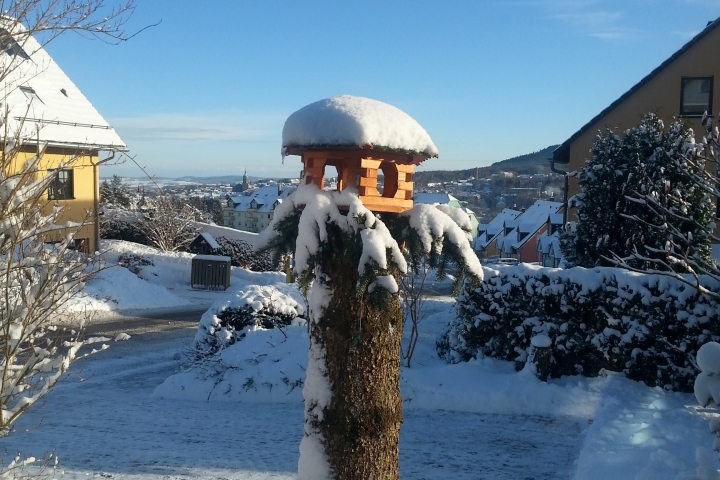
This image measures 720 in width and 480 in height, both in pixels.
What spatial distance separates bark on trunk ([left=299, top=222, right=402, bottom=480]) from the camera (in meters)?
3.49

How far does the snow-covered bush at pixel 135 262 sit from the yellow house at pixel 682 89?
54.4 feet

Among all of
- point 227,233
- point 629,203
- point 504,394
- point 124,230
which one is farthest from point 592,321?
point 124,230

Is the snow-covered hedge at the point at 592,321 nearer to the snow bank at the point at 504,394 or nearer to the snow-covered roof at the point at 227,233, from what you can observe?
the snow bank at the point at 504,394

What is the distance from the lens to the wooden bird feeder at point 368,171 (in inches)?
139

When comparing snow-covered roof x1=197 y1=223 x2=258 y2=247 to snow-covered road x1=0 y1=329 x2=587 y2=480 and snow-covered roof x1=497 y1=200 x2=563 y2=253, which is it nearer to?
snow-covered road x1=0 y1=329 x2=587 y2=480

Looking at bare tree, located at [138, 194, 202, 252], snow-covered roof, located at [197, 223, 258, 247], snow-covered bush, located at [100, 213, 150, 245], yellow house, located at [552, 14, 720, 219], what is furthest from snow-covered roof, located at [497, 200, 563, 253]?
yellow house, located at [552, 14, 720, 219]

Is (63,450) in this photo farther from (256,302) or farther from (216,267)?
(216,267)

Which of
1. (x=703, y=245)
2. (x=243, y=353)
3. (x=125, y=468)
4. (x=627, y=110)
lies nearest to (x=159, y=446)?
(x=125, y=468)

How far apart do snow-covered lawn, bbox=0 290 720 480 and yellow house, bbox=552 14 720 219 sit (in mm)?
10583

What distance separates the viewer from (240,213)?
8331cm

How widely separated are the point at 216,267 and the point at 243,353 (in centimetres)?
1360

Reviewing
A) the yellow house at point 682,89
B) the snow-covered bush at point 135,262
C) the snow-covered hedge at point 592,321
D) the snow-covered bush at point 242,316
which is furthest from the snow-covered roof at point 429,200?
the snow-covered bush at point 135,262

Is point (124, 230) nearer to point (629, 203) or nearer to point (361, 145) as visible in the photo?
point (629, 203)

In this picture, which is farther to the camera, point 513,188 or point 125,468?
point 513,188
